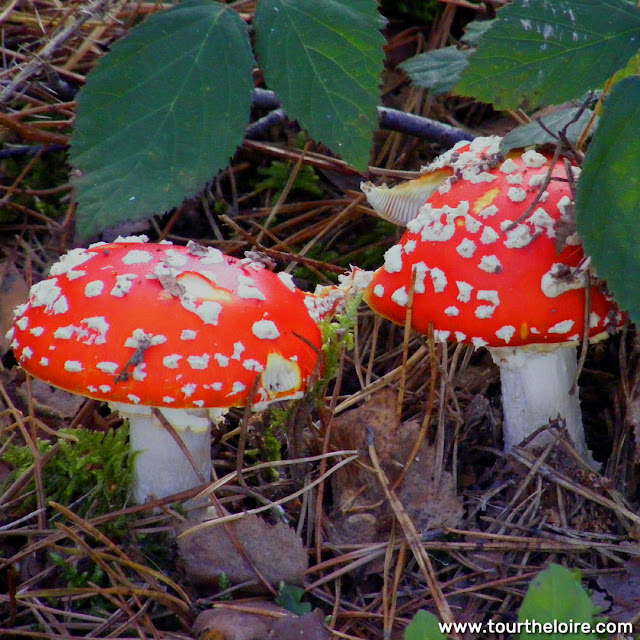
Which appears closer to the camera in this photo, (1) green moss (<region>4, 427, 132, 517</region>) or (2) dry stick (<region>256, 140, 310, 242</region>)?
(1) green moss (<region>4, 427, 132, 517</region>)

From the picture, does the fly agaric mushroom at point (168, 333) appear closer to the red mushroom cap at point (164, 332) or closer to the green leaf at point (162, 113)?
the red mushroom cap at point (164, 332)

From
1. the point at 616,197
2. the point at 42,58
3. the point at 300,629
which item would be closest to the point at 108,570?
the point at 300,629

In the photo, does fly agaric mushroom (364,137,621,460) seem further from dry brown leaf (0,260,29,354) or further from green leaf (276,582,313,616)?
dry brown leaf (0,260,29,354)

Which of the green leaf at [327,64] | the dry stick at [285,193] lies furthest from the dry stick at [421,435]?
the dry stick at [285,193]

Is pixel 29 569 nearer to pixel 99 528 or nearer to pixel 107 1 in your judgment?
pixel 99 528

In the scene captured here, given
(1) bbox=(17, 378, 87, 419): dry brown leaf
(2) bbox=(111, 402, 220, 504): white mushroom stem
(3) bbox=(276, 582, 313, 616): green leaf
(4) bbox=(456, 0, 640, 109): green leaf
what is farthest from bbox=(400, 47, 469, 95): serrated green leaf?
(1) bbox=(17, 378, 87, 419): dry brown leaf

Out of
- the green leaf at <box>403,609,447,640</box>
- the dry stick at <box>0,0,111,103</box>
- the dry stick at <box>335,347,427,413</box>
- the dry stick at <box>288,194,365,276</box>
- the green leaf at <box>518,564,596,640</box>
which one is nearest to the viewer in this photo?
the green leaf at <box>518,564,596,640</box>
